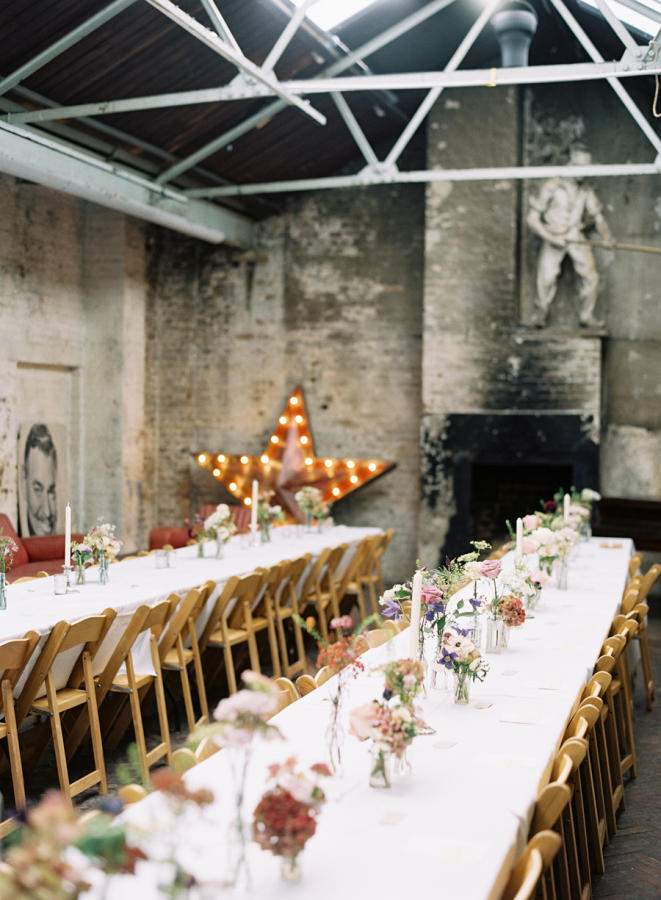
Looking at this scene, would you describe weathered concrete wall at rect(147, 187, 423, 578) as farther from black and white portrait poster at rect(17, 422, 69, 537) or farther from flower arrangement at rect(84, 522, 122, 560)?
flower arrangement at rect(84, 522, 122, 560)

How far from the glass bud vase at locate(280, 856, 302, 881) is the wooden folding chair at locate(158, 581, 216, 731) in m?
3.41

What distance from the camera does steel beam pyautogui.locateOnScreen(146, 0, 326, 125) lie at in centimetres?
621

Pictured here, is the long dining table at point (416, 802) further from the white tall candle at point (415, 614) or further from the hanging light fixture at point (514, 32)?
the hanging light fixture at point (514, 32)

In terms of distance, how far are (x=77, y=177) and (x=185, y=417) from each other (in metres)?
4.10

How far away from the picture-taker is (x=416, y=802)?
2.75 metres

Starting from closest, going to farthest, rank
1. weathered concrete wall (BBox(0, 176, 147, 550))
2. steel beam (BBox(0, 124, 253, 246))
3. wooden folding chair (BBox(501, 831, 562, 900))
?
wooden folding chair (BBox(501, 831, 562, 900)), steel beam (BBox(0, 124, 253, 246)), weathered concrete wall (BBox(0, 176, 147, 550))

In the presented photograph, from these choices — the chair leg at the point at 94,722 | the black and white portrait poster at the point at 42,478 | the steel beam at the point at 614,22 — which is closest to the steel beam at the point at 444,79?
the steel beam at the point at 614,22

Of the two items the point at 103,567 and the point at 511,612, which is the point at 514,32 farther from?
the point at 511,612

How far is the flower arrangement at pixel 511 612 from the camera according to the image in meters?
4.36

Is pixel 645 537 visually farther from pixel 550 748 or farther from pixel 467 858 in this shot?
pixel 467 858

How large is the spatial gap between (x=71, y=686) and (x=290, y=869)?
9.91ft

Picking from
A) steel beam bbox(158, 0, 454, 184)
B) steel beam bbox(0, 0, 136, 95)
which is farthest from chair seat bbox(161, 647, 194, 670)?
steel beam bbox(158, 0, 454, 184)

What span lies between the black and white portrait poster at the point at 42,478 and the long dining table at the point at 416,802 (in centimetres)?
705

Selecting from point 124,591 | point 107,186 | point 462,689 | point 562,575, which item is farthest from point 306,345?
point 462,689
